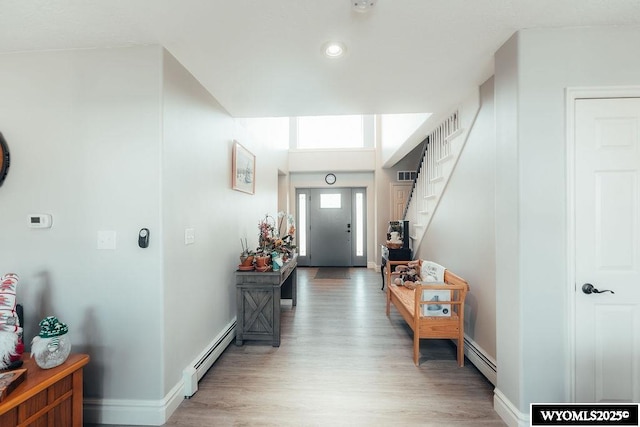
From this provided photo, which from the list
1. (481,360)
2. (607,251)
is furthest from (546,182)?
(481,360)

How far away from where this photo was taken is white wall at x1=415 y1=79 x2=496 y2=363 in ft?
7.04

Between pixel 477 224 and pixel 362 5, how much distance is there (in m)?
1.94

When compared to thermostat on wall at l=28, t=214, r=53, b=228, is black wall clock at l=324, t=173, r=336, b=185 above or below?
above

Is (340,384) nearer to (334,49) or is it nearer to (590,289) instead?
(590,289)

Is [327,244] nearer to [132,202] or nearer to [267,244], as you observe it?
[267,244]

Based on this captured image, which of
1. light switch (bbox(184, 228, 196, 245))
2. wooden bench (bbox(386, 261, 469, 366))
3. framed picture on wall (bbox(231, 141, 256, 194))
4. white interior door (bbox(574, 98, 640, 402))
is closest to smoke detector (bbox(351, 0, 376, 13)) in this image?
white interior door (bbox(574, 98, 640, 402))

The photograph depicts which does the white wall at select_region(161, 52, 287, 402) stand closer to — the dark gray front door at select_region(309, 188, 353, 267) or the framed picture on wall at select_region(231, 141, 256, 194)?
the framed picture on wall at select_region(231, 141, 256, 194)

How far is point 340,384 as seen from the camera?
6.79 ft

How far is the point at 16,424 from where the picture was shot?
1.18 m

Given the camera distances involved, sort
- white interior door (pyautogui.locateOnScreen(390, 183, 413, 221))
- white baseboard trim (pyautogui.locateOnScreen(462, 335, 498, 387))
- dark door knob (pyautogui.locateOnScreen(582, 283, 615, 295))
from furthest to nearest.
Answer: white interior door (pyautogui.locateOnScreen(390, 183, 413, 221)), white baseboard trim (pyautogui.locateOnScreen(462, 335, 498, 387)), dark door knob (pyautogui.locateOnScreen(582, 283, 615, 295))

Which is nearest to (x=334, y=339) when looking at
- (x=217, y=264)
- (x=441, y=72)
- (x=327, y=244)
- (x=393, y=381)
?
(x=393, y=381)

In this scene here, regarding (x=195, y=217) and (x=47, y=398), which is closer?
(x=47, y=398)

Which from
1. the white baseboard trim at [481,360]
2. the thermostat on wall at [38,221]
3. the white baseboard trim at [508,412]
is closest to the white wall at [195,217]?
the thermostat on wall at [38,221]

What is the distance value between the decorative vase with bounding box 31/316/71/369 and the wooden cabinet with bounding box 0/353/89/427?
0.04 meters
